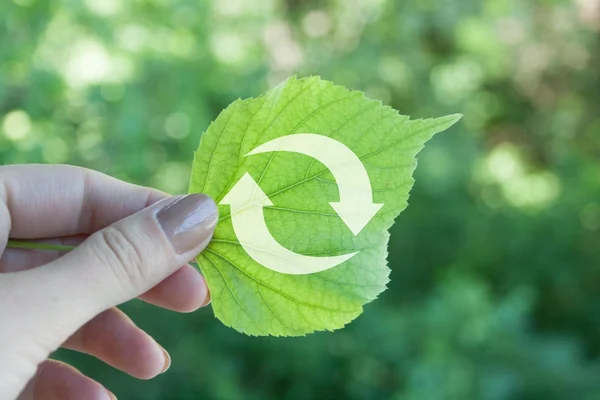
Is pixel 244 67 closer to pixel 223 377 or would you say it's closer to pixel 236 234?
pixel 223 377

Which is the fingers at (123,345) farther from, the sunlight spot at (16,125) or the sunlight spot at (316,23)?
the sunlight spot at (316,23)

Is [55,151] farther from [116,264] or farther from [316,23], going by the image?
[316,23]

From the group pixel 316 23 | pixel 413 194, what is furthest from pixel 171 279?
pixel 316 23

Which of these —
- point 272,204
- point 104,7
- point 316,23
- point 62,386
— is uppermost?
point 316,23

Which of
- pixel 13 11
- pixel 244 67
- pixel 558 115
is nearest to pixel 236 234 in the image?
pixel 13 11

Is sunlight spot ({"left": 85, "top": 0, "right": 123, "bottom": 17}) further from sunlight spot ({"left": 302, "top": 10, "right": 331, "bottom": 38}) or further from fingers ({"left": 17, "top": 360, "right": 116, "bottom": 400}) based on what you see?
sunlight spot ({"left": 302, "top": 10, "right": 331, "bottom": 38})

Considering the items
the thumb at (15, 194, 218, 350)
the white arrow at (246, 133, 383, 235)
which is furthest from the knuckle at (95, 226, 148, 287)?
the white arrow at (246, 133, 383, 235)

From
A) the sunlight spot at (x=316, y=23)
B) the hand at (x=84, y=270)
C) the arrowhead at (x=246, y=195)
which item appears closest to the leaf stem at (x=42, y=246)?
the hand at (x=84, y=270)
